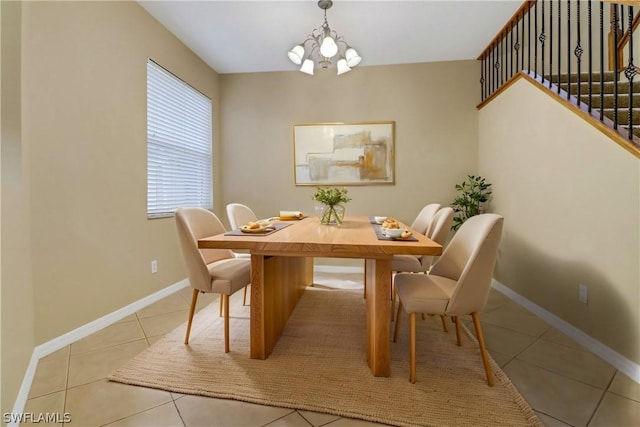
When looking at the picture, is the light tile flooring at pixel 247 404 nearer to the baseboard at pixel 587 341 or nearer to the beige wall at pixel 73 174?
the baseboard at pixel 587 341

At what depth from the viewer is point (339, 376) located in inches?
59.3

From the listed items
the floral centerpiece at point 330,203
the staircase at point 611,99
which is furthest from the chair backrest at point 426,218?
the staircase at point 611,99

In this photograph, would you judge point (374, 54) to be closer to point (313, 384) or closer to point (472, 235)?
point (472, 235)

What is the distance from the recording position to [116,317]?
87.1 inches

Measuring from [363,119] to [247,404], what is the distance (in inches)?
132

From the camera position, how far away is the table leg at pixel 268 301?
64.0 inches

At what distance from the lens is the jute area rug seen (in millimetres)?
1265

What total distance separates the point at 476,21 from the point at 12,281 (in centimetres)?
408

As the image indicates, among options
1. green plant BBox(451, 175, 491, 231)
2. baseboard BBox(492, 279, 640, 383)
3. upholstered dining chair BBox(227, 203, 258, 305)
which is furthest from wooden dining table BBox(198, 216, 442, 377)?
green plant BBox(451, 175, 491, 231)

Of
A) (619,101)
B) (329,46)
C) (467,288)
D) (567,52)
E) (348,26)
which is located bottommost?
(467,288)

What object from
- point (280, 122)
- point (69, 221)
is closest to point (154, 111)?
point (69, 221)

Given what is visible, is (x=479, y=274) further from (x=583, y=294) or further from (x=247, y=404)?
(x=247, y=404)

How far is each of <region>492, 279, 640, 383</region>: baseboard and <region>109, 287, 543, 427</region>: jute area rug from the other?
0.72 metres

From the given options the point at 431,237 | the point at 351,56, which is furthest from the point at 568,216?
the point at 351,56
